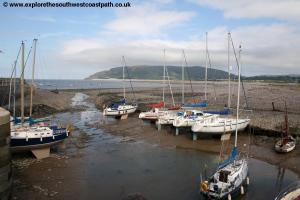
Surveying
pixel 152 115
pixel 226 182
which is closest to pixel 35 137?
pixel 226 182

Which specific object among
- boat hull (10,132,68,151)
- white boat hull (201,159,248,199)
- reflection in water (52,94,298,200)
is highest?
boat hull (10,132,68,151)

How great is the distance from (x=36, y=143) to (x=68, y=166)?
3358mm

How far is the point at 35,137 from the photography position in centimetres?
2306

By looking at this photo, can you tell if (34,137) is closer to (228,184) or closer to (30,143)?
(30,143)

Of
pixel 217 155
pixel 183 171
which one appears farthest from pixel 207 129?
pixel 183 171

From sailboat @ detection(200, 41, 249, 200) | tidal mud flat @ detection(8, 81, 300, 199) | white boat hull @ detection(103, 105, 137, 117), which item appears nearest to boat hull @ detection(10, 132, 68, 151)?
tidal mud flat @ detection(8, 81, 300, 199)

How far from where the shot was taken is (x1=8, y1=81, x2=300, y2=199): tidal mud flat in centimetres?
1739

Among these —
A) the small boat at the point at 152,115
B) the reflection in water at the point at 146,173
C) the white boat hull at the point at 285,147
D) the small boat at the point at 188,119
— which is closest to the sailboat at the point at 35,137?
the reflection in water at the point at 146,173

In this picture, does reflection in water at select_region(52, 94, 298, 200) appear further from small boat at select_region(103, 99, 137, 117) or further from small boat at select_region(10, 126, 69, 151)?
small boat at select_region(103, 99, 137, 117)

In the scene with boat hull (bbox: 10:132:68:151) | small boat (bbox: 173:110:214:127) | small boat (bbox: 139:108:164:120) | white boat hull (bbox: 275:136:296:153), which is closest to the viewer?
boat hull (bbox: 10:132:68:151)

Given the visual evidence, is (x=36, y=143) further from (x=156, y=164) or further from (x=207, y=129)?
(x=207, y=129)

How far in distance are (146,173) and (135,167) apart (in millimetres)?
1590

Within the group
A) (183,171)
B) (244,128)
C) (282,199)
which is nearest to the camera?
(282,199)

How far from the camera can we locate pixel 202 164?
74.6 feet
